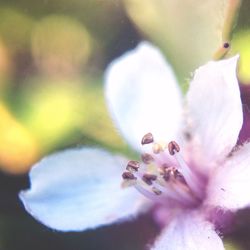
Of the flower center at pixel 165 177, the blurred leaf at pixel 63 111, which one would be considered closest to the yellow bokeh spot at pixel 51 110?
the blurred leaf at pixel 63 111

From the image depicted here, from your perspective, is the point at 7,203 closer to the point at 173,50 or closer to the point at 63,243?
the point at 63,243

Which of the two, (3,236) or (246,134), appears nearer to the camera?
(246,134)

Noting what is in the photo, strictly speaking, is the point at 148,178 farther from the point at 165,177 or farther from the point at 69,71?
the point at 69,71

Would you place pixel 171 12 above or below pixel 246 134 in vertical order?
above

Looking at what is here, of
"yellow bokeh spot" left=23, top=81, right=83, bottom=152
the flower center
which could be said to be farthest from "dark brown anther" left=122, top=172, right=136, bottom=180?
"yellow bokeh spot" left=23, top=81, right=83, bottom=152

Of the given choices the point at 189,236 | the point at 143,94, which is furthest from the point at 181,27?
the point at 189,236

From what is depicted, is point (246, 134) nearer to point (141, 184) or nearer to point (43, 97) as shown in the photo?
point (141, 184)

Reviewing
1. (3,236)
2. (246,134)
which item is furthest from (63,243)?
(246,134)
